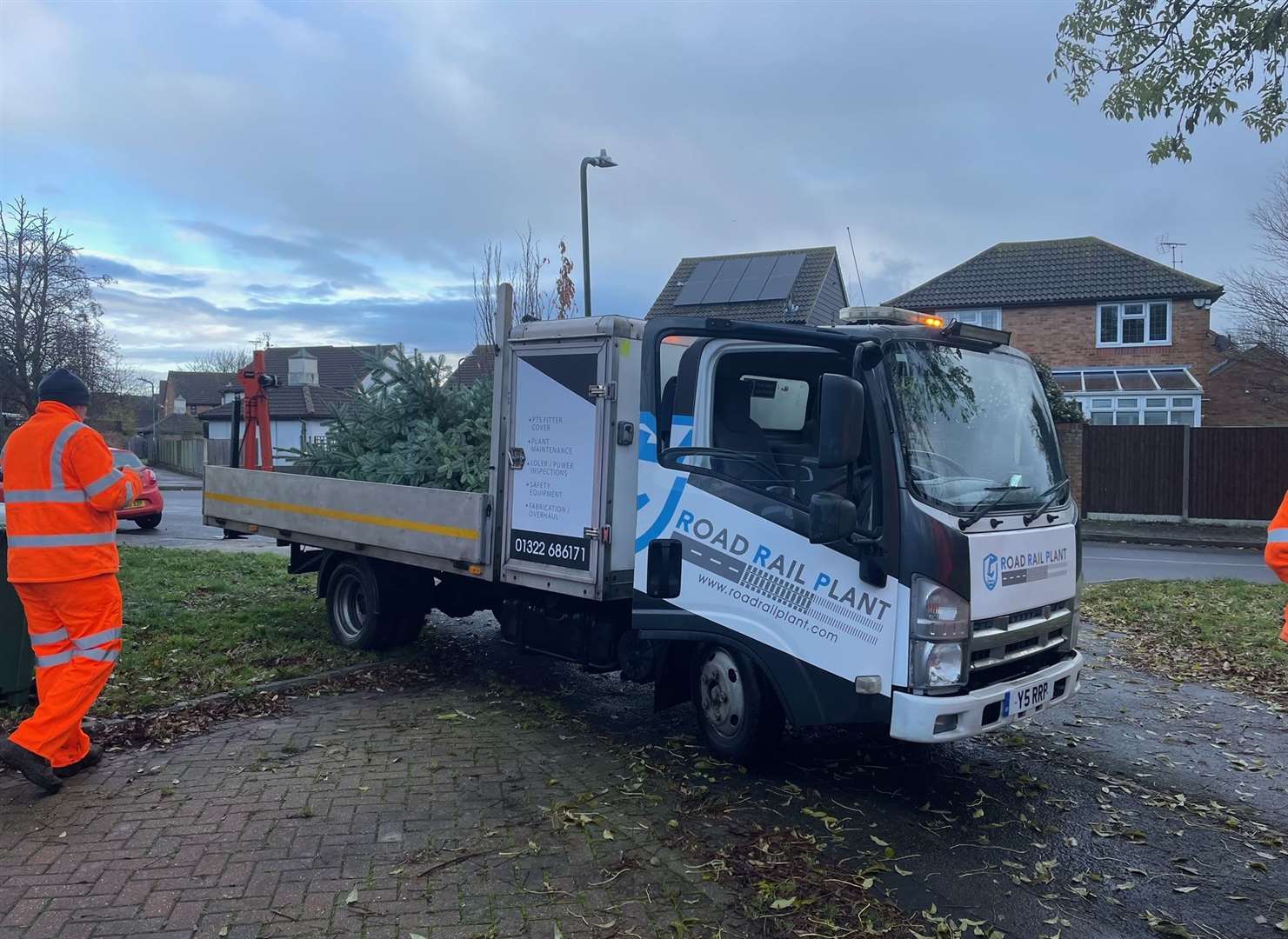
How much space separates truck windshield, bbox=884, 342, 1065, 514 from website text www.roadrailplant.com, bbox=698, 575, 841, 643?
811 mm

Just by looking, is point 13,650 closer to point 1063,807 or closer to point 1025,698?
point 1025,698

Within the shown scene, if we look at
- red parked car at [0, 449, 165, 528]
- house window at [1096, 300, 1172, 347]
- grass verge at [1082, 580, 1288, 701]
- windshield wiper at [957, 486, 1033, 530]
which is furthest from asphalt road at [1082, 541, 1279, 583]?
red parked car at [0, 449, 165, 528]

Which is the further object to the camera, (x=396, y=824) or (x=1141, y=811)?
(x=1141, y=811)

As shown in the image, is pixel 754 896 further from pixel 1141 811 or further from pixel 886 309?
pixel 886 309

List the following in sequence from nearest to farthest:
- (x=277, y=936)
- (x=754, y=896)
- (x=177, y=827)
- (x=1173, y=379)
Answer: (x=277, y=936), (x=754, y=896), (x=177, y=827), (x=1173, y=379)

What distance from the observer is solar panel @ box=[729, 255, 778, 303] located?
1785 centimetres

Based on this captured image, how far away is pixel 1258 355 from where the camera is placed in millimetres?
22609

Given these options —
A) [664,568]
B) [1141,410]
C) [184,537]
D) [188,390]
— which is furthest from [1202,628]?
[188,390]

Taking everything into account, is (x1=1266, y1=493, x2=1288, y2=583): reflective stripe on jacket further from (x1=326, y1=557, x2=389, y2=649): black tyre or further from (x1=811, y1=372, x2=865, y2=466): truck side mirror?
(x1=326, y1=557, x2=389, y2=649): black tyre

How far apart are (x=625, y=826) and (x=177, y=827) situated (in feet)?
6.53

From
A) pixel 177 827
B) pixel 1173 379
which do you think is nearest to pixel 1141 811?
pixel 177 827

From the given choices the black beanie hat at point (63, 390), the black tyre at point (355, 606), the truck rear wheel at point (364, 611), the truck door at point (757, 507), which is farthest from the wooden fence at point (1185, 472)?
the black beanie hat at point (63, 390)

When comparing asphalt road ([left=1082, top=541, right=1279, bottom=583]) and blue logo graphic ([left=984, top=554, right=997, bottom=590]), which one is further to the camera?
asphalt road ([left=1082, top=541, right=1279, bottom=583])

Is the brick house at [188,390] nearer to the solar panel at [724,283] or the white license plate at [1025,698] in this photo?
the solar panel at [724,283]
